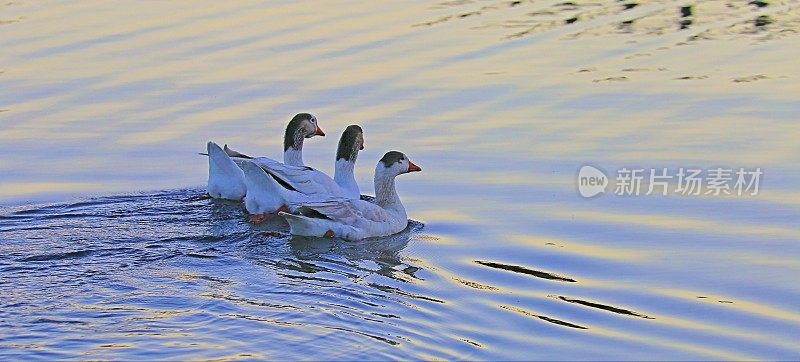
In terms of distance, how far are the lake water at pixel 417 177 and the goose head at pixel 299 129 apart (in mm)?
943

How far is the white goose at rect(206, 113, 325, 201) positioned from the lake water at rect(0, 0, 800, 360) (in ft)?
0.58

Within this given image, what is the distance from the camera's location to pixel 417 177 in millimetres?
14094

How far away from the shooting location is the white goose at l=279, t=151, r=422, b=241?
12344mm

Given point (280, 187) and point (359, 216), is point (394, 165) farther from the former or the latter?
point (280, 187)

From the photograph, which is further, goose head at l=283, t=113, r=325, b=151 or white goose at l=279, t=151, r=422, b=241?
goose head at l=283, t=113, r=325, b=151

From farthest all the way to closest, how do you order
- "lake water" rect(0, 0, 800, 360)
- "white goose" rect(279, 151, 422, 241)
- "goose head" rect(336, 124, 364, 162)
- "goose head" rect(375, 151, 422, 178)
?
"goose head" rect(336, 124, 364, 162) → "goose head" rect(375, 151, 422, 178) → "white goose" rect(279, 151, 422, 241) → "lake water" rect(0, 0, 800, 360)

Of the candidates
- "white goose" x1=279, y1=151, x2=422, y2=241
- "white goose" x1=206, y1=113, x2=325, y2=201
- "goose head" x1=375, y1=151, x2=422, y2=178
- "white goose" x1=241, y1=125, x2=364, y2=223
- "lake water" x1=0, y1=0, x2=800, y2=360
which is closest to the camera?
"lake water" x1=0, y1=0, x2=800, y2=360

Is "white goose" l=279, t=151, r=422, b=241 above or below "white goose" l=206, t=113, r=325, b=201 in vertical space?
below

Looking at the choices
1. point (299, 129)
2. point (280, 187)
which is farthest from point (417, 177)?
point (280, 187)

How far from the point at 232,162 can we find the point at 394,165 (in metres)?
1.78

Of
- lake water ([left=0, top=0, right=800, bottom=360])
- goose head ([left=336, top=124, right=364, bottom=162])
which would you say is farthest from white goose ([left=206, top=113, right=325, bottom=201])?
goose head ([left=336, top=124, right=364, bottom=162])

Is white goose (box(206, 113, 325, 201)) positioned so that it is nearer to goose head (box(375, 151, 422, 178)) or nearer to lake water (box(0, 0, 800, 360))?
lake water (box(0, 0, 800, 360))

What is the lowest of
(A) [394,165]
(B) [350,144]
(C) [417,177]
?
(C) [417,177]

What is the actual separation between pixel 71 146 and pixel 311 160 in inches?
101
